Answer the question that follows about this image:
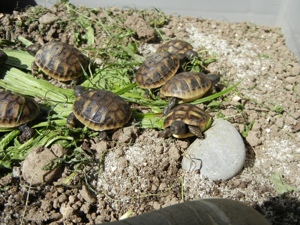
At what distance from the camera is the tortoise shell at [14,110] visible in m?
3.68

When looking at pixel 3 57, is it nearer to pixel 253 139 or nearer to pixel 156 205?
pixel 156 205

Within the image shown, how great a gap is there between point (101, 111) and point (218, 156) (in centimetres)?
124

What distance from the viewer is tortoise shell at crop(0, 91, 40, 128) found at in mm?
3680

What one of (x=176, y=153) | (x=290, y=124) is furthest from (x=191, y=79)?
(x=290, y=124)

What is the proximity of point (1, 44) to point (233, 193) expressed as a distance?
3.41 m

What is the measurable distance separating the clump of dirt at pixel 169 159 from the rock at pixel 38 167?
9 centimetres

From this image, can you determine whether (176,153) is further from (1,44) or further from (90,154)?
(1,44)

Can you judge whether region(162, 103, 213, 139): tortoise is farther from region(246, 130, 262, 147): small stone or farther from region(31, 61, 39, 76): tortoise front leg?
region(31, 61, 39, 76): tortoise front leg

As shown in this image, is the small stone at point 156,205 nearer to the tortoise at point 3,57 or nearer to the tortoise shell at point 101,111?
the tortoise shell at point 101,111

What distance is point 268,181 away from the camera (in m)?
3.65

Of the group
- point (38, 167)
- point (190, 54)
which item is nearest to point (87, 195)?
point (38, 167)

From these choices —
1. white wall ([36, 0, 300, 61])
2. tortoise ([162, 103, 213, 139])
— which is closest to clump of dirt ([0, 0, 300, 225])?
tortoise ([162, 103, 213, 139])

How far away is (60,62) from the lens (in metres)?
4.32

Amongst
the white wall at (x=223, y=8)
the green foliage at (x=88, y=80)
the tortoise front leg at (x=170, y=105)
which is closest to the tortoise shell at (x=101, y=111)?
the green foliage at (x=88, y=80)
